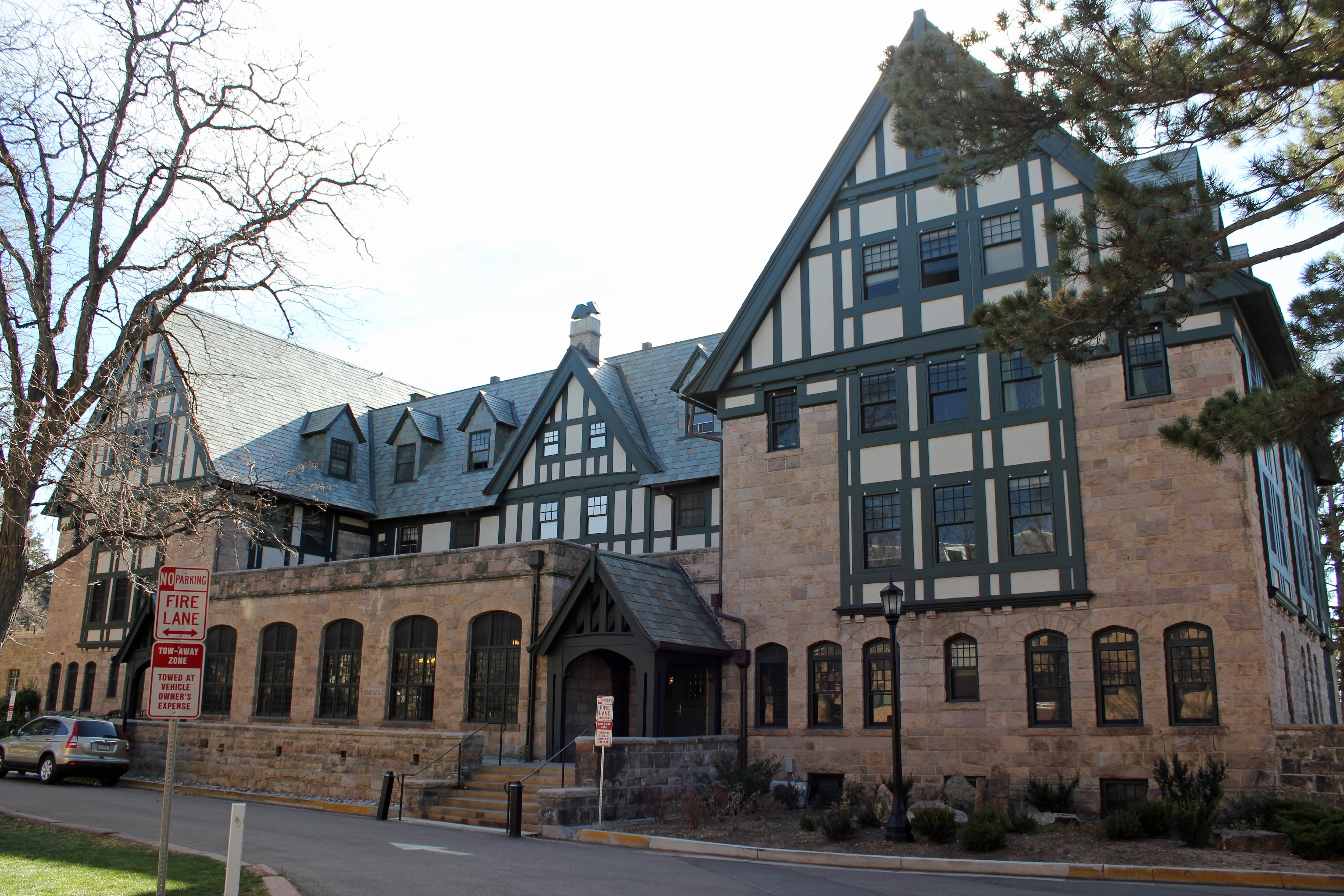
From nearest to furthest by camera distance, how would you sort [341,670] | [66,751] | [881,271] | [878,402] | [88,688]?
1. [878,402]
2. [881,271]
3. [66,751]
4. [341,670]
5. [88,688]

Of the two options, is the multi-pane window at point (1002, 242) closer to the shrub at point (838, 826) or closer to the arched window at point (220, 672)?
the shrub at point (838, 826)

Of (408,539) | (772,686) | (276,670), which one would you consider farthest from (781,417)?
(276,670)

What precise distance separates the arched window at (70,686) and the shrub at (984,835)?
109ft

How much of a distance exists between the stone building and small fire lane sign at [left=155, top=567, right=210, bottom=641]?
713cm

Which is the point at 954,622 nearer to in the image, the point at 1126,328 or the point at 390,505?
the point at 1126,328

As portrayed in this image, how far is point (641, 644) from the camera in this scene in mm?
21766

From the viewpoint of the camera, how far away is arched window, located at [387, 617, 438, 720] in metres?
26.8

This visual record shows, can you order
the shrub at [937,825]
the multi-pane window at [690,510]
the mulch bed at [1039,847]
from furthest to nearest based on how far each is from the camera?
the multi-pane window at [690,510], the shrub at [937,825], the mulch bed at [1039,847]

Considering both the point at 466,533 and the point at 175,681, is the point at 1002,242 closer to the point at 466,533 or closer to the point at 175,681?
the point at 175,681

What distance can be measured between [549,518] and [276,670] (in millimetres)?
8992

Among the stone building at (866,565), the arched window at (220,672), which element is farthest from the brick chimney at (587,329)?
the arched window at (220,672)

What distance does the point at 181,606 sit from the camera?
30.0ft

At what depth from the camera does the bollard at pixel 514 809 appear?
18344 millimetres

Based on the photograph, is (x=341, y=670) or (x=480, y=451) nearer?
(x=341, y=670)
